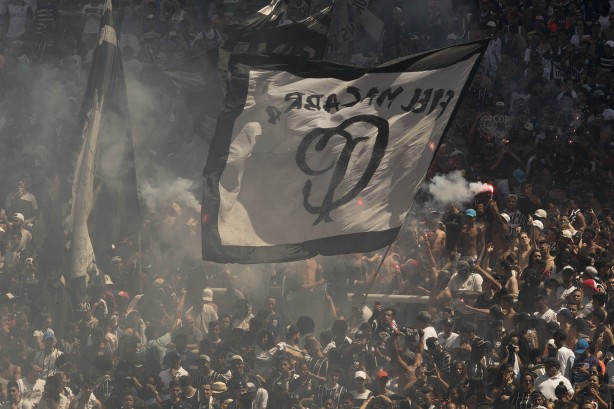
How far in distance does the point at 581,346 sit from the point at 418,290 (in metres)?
2.84

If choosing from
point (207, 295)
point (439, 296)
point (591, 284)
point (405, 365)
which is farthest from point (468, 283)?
point (207, 295)

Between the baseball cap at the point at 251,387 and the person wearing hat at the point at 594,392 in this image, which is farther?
the baseball cap at the point at 251,387

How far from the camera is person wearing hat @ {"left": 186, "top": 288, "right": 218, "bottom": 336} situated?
50.3 feet

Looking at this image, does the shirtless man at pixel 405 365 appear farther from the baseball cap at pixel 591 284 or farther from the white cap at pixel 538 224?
the white cap at pixel 538 224

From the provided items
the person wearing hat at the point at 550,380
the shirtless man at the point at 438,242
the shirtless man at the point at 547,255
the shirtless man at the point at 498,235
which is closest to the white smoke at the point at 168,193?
the shirtless man at the point at 438,242

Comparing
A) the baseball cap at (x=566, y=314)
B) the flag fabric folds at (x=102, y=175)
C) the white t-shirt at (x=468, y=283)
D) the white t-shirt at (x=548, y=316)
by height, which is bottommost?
the white t-shirt at (x=468, y=283)

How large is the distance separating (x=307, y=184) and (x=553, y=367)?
8.48 ft

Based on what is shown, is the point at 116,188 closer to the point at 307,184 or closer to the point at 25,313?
the point at 25,313

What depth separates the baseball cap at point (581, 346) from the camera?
39.5ft

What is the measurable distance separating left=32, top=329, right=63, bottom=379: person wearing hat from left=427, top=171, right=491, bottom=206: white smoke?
15.7 ft

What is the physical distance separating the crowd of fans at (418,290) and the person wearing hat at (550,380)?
0.02 metres

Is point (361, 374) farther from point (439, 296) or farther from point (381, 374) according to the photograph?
point (439, 296)

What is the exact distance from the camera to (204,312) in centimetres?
1542

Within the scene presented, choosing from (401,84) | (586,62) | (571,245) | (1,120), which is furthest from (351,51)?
(401,84)
